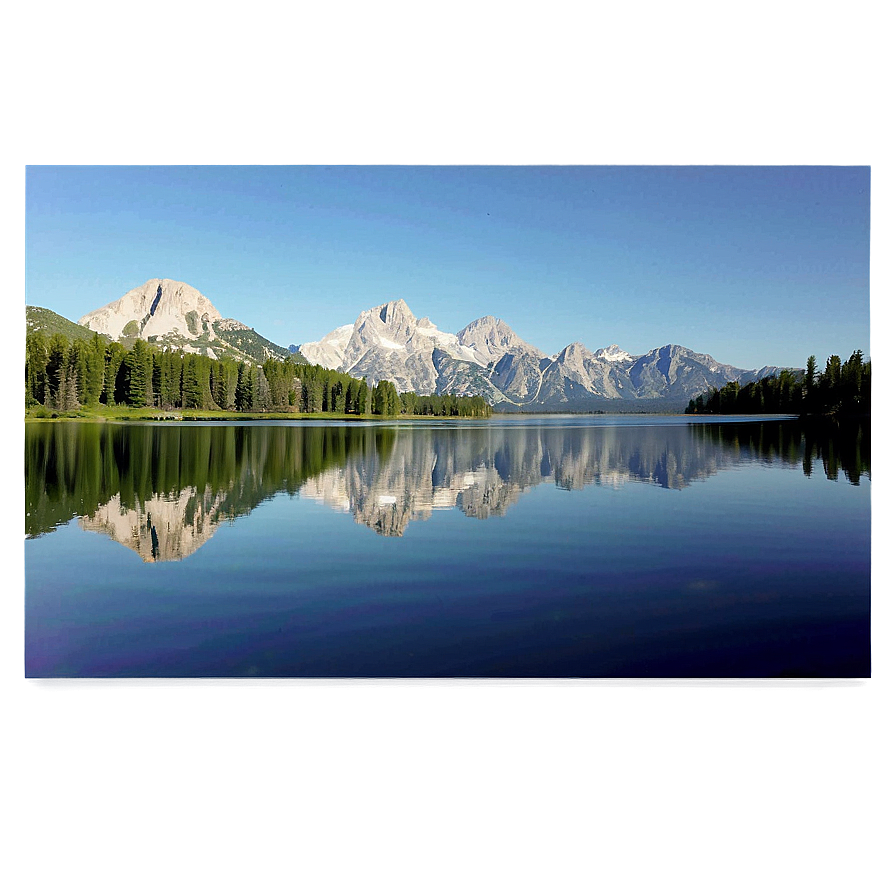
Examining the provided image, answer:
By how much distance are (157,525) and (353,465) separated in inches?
54.5

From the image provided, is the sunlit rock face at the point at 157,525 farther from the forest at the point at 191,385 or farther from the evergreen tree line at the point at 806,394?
the evergreen tree line at the point at 806,394

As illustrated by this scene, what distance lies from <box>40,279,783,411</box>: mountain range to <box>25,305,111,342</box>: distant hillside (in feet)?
0.19

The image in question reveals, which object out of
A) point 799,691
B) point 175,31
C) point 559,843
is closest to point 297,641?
point 559,843

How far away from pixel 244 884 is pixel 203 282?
142 inches

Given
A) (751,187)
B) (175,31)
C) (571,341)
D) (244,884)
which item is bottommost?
(244,884)

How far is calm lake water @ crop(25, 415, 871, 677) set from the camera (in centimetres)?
502

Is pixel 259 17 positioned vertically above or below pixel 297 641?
above

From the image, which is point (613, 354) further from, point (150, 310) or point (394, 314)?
point (150, 310)

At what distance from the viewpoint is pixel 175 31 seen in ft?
16.1

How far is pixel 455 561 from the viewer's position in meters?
5.18

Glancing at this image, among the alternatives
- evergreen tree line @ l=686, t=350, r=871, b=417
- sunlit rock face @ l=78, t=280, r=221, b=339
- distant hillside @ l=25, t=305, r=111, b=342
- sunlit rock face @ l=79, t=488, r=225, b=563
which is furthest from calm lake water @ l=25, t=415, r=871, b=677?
sunlit rock face @ l=78, t=280, r=221, b=339

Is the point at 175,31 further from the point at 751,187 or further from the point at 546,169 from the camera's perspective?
the point at 751,187

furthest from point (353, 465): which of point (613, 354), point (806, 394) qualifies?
point (806, 394)

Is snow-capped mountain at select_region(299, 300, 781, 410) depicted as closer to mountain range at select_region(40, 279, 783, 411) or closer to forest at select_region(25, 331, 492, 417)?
mountain range at select_region(40, 279, 783, 411)
